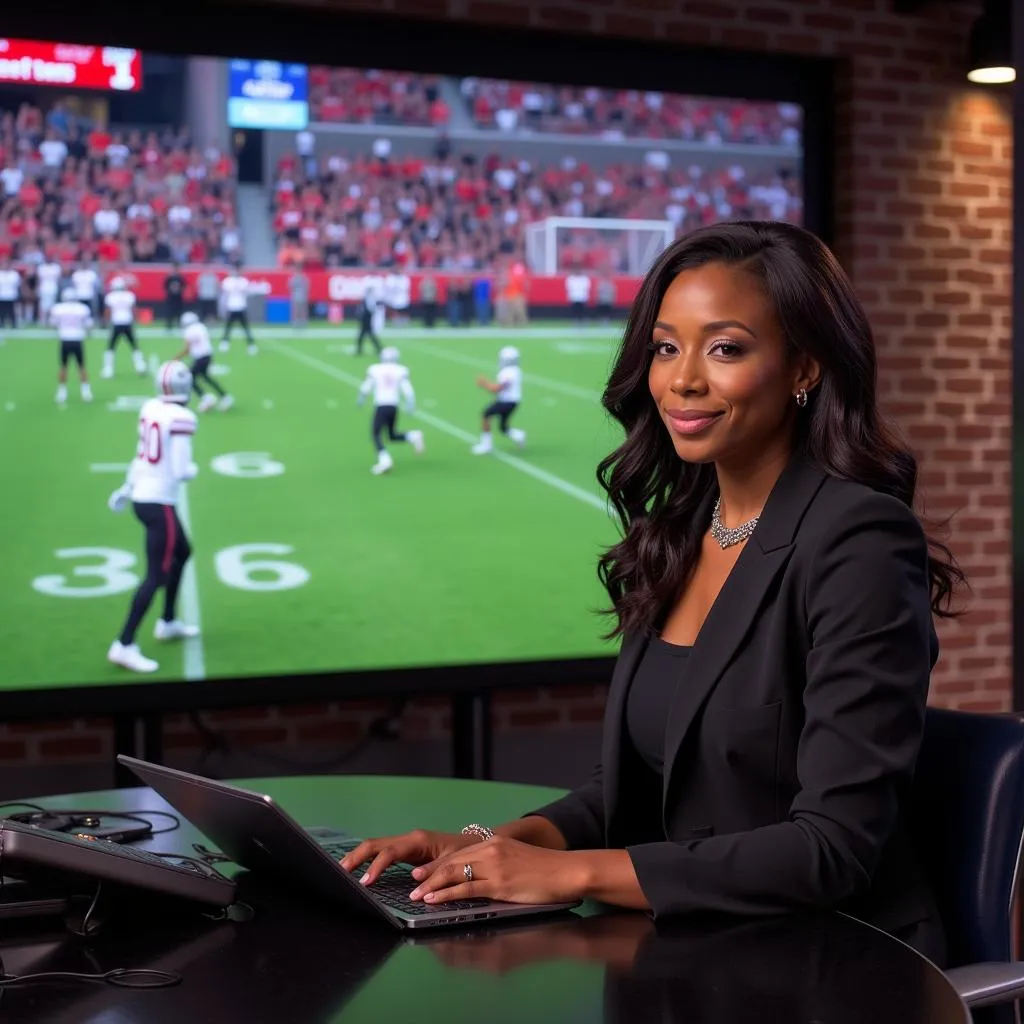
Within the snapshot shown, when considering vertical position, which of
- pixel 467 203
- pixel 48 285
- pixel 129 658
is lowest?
pixel 129 658

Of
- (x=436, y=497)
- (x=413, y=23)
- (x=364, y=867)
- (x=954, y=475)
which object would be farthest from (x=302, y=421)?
(x=364, y=867)

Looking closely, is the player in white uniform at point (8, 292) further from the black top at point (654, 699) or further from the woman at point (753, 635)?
the black top at point (654, 699)

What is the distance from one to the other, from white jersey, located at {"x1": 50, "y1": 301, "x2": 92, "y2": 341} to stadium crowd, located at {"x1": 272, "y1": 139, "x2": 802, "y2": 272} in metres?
0.64

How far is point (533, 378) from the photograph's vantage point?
4922mm

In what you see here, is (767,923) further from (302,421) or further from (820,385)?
(302,421)

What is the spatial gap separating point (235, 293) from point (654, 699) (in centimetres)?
309

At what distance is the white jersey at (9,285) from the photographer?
4.23 m

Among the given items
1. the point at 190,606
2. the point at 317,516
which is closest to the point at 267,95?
the point at 317,516

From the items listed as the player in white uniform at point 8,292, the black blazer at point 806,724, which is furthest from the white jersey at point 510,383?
the black blazer at point 806,724

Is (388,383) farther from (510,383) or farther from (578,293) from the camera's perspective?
(578,293)

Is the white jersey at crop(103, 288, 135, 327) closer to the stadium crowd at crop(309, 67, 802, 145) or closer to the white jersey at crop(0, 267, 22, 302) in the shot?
the white jersey at crop(0, 267, 22, 302)

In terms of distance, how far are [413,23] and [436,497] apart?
151cm

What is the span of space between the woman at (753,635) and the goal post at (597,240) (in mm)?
3021

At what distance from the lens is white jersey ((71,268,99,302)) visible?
4.37 m
